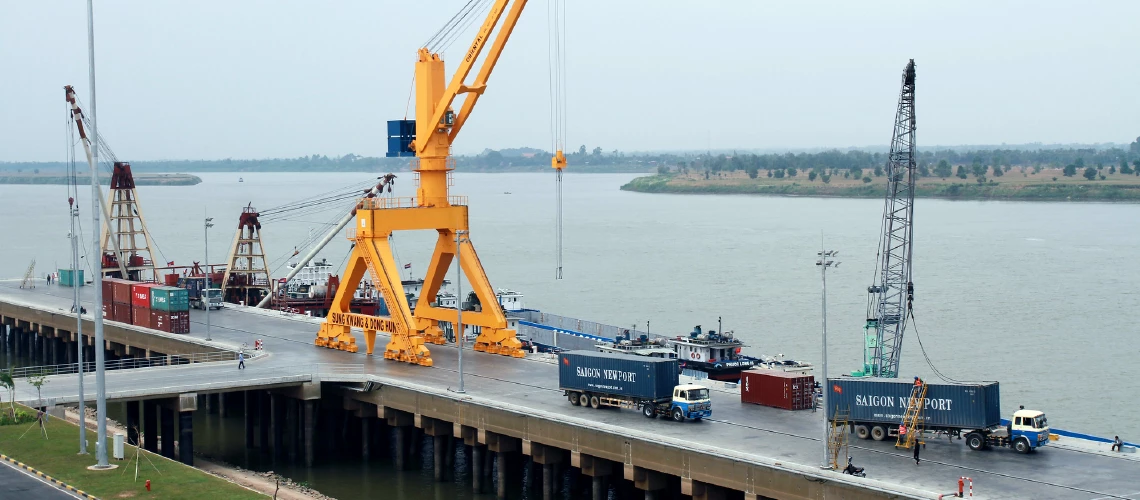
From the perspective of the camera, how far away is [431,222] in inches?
2233

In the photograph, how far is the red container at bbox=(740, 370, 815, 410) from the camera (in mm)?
43000

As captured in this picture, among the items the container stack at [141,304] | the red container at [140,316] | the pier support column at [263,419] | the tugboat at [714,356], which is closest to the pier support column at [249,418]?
the pier support column at [263,419]

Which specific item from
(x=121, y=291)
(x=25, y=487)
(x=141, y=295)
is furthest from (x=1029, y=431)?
(x=121, y=291)

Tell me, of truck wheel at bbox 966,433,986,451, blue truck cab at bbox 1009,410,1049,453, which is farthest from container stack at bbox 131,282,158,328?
blue truck cab at bbox 1009,410,1049,453

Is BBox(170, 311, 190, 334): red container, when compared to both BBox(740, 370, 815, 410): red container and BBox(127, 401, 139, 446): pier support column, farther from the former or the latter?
BBox(740, 370, 815, 410): red container

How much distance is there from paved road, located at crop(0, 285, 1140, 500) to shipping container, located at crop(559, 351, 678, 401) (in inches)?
32.2

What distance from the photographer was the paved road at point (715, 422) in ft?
106

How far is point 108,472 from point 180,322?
30.2 meters

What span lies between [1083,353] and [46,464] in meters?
54.4

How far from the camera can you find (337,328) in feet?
194

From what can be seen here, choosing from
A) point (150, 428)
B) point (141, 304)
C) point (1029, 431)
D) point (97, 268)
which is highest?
point (97, 268)

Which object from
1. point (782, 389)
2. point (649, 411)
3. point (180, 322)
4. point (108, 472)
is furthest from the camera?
point (180, 322)

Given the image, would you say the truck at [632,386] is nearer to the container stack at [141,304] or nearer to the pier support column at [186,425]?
the pier support column at [186,425]

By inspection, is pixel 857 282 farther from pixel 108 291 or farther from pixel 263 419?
pixel 263 419
